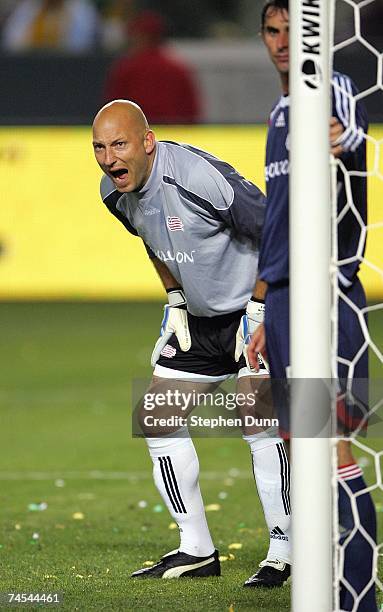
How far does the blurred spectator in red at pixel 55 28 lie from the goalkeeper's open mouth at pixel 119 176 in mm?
11116

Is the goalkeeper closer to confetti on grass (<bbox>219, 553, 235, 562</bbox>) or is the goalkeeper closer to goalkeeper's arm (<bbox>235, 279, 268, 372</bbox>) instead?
goalkeeper's arm (<bbox>235, 279, 268, 372</bbox>)

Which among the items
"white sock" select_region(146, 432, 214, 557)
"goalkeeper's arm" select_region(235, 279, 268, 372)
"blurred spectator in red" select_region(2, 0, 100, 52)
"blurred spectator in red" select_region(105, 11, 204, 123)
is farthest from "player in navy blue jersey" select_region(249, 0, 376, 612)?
"blurred spectator in red" select_region(2, 0, 100, 52)

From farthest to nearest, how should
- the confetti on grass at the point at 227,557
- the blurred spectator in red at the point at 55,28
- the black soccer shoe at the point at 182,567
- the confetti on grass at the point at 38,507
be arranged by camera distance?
1. the blurred spectator in red at the point at 55,28
2. the confetti on grass at the point at 38,507
3. the confetti on grass at the point at 227,557
4. the black soccer shoe at the point at 182,567

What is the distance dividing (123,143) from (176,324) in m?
0.80

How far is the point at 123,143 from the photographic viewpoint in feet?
15.5

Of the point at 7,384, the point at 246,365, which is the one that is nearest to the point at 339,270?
the point at 246,365

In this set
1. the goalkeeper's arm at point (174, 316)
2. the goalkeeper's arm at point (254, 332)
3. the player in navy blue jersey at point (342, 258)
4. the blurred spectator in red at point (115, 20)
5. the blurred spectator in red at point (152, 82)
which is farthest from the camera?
the blurred spectator in red at point (115, 20)

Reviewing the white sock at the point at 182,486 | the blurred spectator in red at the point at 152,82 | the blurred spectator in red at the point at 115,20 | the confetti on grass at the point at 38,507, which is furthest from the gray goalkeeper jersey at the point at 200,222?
the blurred spectator in red at the point at 115,20

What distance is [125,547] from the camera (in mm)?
5574

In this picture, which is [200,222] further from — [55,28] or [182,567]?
[55,28]

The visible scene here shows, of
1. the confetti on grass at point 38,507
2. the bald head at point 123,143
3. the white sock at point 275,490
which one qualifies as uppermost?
the bald head at point 123,143

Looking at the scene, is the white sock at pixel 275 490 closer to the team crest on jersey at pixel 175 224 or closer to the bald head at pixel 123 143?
the team crest on jersey at pixel 175 224

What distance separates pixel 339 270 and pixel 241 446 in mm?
4342

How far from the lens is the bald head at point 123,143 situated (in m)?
4.68
